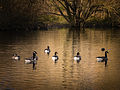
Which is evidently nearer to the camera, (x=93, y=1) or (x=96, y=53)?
(x=96, y=53)

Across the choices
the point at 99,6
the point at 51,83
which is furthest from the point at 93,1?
the point at 51,83

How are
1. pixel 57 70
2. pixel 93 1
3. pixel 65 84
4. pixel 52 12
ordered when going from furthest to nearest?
pixel 52 12 < pixel 93 1 < pixel 57 70 < pixel 65 84

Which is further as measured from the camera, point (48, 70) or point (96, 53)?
point (96, 53)

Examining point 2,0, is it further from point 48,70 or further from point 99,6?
point 48,70

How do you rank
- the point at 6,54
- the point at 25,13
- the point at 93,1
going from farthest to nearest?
the point at 93,1 → the point at 25,13 → the point at 6,54

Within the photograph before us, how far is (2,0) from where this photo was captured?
5422cm

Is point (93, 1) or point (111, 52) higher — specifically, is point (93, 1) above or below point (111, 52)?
above

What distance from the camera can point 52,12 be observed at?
6456 cm

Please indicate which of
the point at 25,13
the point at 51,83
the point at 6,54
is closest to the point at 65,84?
the point at 51,83

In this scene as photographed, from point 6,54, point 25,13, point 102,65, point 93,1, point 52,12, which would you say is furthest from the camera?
point 52,12

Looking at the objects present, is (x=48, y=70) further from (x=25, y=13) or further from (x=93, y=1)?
(x=93, y=1)

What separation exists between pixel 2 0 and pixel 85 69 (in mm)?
35281

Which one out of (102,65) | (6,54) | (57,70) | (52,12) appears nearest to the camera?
(57,70)

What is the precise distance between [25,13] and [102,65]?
3179 centimetres
